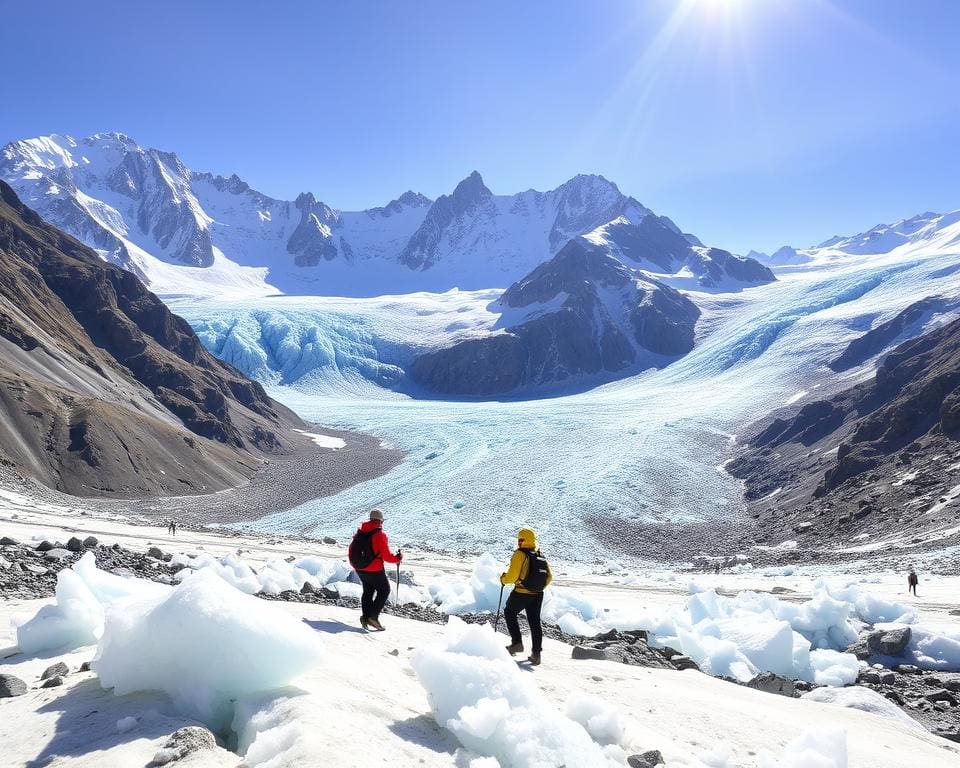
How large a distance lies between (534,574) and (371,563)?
2.34 metres

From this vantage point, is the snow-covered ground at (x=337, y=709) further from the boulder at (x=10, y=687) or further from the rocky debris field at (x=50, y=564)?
the rocky debris field at (x=50, y=564)

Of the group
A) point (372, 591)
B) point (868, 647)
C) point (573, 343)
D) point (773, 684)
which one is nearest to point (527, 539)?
point (372, 591)

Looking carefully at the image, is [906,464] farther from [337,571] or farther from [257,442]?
[257,442]

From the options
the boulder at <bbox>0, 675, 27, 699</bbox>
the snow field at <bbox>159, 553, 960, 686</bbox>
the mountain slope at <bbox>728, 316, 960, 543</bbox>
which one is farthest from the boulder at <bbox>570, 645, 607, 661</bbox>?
the mountain slope at <bbox>728, 316, 960, 543</bbox>

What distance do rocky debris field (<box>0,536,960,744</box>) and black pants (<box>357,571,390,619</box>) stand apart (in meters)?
1.08

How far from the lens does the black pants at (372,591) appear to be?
30.8ft

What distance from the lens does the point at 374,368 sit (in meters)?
150

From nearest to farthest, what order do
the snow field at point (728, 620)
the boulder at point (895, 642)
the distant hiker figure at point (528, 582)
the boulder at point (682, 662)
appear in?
the distant hiker figure at point (528, 582) < the boulder at point (682, 662) < the snow field at point (728, 620) < the boulder at point (895, 642)

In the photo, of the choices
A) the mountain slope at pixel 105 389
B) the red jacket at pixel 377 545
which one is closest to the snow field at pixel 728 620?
the red jacket at pixel 377 545

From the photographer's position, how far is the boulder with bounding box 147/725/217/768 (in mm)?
4309

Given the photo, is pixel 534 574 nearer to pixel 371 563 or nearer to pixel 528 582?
pixel 528 582

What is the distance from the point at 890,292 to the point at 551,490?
100775 millimetres

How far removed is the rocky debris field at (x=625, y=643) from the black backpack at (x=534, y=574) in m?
1.68

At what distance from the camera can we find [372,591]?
9516 millimetres
